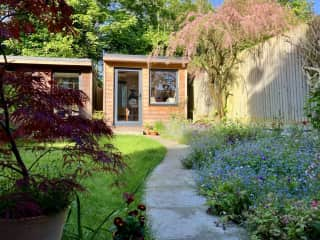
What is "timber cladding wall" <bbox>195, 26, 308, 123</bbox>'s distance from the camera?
655cm

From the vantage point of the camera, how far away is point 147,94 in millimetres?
10109

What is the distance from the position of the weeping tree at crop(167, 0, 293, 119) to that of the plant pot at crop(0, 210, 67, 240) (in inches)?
288

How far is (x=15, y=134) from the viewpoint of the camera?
1.85 m

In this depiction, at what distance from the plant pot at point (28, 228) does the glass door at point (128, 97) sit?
8.34 meters

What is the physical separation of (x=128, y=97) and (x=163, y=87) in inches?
47.7

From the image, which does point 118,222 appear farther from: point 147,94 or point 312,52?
point 147,94

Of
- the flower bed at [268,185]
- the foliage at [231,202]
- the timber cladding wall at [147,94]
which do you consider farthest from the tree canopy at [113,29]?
the foliage at [231,202]

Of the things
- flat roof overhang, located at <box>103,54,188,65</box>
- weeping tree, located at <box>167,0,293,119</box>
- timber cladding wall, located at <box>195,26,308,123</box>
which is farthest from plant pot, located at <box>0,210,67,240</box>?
flat roof overhang, located at <box>103,54,188,65</box>

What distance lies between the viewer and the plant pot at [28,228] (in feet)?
5.09

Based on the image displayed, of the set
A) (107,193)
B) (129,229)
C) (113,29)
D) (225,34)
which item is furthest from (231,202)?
(113,29)

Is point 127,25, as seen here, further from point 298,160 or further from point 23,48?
point 298,160

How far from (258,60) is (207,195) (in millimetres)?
6160

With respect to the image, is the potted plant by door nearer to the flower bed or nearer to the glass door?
the flower bed

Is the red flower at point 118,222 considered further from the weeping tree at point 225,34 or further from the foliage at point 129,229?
the weeping tree at point 225,34
